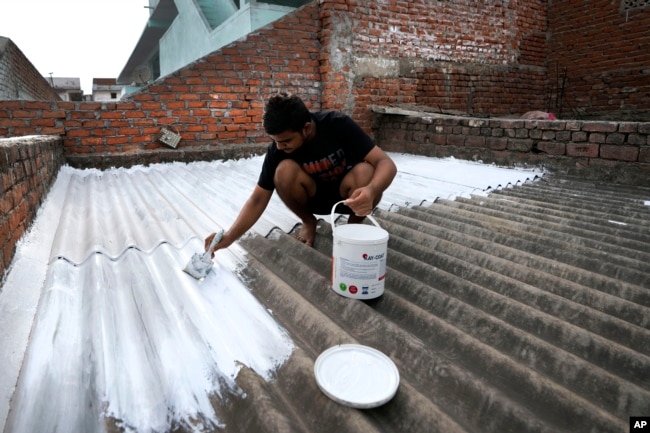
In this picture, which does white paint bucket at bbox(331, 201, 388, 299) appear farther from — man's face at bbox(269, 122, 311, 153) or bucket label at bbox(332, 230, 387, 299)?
man's face at bbox(269, 122, 311, 153)

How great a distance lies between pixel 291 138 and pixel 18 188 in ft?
4.61

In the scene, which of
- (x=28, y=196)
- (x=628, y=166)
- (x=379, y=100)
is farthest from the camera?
(x=379, y=100)

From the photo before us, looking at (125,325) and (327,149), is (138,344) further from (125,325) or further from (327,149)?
(327,149)

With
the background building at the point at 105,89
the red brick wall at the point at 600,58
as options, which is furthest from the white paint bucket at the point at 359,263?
the background building at the point at 105,89

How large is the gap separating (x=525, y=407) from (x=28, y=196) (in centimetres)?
258

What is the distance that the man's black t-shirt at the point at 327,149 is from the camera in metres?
1.99

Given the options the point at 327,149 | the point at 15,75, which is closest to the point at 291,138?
the point at 327,149

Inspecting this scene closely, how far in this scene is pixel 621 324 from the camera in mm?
1316

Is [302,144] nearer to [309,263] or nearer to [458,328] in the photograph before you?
[309,263]

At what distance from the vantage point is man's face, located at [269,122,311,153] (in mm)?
1765

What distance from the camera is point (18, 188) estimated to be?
193 cm

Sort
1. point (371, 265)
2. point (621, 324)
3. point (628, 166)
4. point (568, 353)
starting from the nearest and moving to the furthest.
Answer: point (568, 353), point (621, 324), point (371, 265), point (628, 166)

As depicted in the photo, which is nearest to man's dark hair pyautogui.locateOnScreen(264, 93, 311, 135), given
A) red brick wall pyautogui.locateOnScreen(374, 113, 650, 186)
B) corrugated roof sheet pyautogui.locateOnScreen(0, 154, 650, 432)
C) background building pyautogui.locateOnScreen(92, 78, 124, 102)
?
corrugated roof sheet pyautogui.locateOnScreen(0, 154, 650, 432)

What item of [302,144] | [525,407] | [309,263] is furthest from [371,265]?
[302,144]
